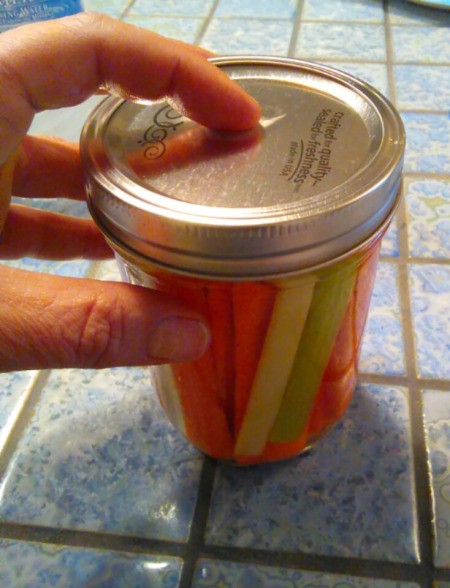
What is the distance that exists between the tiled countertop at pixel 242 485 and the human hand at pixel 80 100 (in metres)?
0.12

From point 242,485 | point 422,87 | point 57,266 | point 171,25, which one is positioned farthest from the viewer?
point 171,25

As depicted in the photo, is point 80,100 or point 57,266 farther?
point 57,266

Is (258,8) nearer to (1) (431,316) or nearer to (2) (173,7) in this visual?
(2) (173,7)

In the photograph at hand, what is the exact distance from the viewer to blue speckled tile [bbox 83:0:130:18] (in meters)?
0.75

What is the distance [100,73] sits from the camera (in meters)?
0.28

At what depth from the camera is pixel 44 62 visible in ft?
0.85

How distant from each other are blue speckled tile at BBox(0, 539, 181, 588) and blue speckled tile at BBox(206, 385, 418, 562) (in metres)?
0.03

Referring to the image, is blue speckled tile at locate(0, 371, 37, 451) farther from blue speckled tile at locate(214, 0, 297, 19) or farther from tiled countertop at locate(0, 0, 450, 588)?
blue speckled tile at locate(214, 0, 297, 19)

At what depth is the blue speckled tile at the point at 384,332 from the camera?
395 mm

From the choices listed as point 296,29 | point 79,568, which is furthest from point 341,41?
point 79,568

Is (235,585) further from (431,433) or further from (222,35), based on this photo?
(222,35)

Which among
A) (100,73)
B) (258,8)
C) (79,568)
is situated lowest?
(79,568)

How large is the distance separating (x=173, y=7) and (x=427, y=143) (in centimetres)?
41

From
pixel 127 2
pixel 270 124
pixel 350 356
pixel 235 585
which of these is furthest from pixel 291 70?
pixel 127 2
